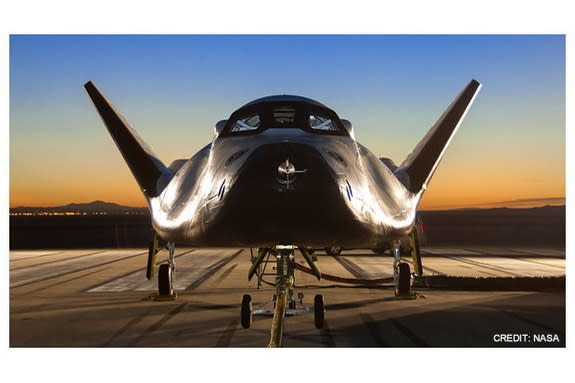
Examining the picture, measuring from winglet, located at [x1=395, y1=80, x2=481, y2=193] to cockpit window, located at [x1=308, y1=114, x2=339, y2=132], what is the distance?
3228 millimetres

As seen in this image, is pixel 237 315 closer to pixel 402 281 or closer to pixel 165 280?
pixel 165 280

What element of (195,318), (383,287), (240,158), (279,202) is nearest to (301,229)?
(279,202)

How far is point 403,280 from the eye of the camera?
13234 mm

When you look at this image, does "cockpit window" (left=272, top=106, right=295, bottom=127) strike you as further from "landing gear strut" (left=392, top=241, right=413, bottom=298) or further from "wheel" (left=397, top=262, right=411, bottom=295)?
"wheel" (left=397, top=262, right=411, bottom=295)

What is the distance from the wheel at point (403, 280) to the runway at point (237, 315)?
329mm

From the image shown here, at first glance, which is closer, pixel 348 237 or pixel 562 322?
pixel 348 237

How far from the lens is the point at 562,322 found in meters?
A: 10.4

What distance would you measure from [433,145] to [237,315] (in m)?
5.33

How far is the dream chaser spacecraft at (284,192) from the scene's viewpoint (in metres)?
5.57

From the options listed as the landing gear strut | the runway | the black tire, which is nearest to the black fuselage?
the runway

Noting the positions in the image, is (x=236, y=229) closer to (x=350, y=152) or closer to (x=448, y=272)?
(x=350, y=152)

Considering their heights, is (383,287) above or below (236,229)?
below

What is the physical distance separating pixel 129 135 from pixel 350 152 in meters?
6.29
